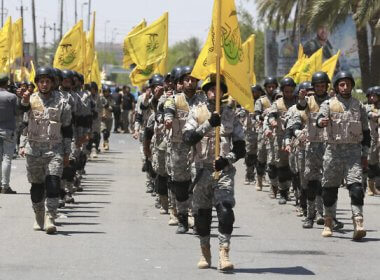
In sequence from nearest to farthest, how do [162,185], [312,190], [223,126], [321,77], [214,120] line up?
[214,120] → [223,126] → [321,77] → [312,190] → [162,185]

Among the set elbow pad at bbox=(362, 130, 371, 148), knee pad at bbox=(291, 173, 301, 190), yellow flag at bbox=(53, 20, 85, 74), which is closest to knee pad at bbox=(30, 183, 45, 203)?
elbow pad at bbox=(362, 130, 371, 148)

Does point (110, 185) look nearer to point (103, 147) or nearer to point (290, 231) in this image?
point (290, 231)

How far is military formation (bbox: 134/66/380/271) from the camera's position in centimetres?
1120

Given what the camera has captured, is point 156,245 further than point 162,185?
No

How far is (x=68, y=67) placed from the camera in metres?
21.4

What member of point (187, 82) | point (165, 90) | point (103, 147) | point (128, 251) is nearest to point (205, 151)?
point (128, 251)

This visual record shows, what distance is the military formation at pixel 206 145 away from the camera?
11.3m

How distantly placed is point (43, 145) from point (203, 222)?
10.8ft

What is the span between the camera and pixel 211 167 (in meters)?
11.5

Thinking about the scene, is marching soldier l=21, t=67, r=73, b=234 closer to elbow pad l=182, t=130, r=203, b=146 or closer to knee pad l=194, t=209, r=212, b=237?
knee pad l=194, t=209, r=212, b=237

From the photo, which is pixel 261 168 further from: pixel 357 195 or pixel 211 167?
pixel 211 167

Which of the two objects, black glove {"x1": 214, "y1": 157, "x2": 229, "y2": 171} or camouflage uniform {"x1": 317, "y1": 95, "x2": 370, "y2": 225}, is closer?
black glove {"x1": 214, "y1": 157, "x2": 229, "y2": 171}

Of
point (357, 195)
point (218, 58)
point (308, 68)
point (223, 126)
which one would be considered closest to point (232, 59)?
point (218, 58)

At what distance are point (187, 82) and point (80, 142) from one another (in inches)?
111
